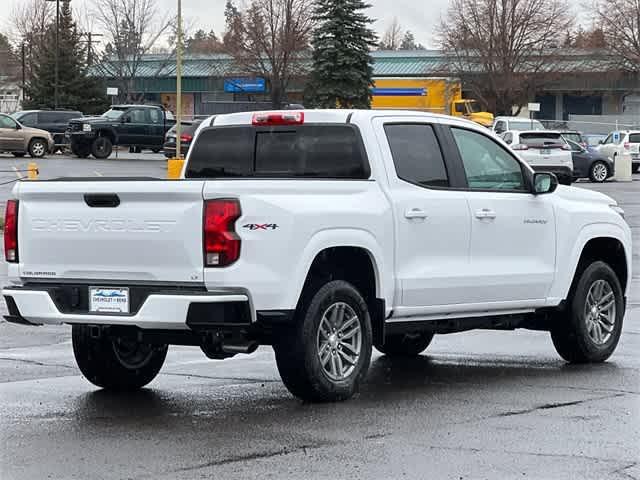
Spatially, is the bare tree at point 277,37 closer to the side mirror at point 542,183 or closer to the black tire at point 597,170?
the black tire at point 597,170

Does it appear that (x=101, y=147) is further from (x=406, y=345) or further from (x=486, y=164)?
(x=486, y=164)

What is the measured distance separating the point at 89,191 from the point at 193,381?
1.96 m

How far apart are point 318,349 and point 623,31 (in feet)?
283

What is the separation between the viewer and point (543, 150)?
4134 centimetres

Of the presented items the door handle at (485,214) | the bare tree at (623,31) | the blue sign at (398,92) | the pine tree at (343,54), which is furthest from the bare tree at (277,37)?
the door handle at (485,214)

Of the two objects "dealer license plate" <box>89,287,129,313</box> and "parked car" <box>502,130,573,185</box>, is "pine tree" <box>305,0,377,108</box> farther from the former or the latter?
"dealer license plate" <box>89,287,129,313</box>

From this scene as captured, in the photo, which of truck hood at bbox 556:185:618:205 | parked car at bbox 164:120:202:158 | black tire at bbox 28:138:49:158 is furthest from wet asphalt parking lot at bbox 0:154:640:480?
black tire at bbox 28:138:49:158

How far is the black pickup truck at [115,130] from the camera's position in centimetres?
5228

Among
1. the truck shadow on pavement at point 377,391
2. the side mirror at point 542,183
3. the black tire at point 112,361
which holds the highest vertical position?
the side mirror at point 542,183

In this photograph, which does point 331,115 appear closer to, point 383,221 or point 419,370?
point 383,221

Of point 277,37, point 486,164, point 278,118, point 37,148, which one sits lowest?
point 37,148

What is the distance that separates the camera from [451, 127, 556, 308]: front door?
9812 millimetres

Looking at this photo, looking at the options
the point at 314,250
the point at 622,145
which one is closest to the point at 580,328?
the point at 314,250

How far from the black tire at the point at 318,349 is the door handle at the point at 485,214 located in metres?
1.30
